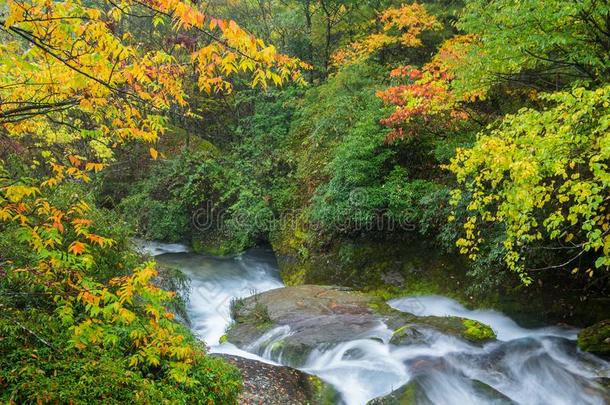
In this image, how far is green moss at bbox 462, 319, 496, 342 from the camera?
7539 millimetres

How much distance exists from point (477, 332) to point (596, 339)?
184 centimetres

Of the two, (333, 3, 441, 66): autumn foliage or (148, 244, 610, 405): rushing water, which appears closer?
(148, 244, 610, 405): rushing water

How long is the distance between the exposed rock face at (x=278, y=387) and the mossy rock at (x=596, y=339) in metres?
4.37

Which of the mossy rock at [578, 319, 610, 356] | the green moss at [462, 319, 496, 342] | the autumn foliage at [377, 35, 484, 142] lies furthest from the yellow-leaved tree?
the mossy rock at [578, 319, 610, 356]

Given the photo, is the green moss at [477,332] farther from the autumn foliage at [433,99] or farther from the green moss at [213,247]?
the green moss at [213,247]

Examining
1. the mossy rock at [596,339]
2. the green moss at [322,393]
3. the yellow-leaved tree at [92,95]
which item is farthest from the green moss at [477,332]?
the yellow-leaved tree at [92,95]

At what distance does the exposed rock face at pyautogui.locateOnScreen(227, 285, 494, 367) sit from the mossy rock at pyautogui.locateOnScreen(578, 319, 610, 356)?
56.7 inches

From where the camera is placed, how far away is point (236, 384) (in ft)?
15.9

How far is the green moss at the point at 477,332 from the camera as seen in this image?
→ 7539 millimetres

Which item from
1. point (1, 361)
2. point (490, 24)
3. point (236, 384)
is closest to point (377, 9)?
point (490, 24)

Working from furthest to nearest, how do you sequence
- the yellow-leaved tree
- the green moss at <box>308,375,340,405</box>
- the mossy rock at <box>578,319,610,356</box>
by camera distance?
the mossy rock at <box>578,319,610,356</box> → the green moss at <box>308,375,340,405</box> → the yellow-leaved tree

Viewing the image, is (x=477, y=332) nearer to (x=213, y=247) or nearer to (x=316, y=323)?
(x=316, y=323)

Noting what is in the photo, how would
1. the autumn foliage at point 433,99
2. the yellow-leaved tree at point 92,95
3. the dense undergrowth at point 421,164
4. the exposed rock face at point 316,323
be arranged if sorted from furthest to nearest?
1. the autumn foliage at point 433,99
2. the exposed rock face at point 316,323
3. the dense undergrowth at point 421,164
4. the yellow-leaved tree at point 92,95

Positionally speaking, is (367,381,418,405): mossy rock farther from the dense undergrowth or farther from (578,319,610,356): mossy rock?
(578,319,610,356): mossy rock
